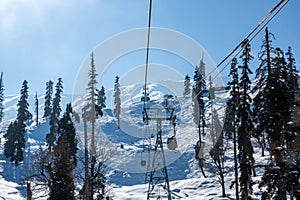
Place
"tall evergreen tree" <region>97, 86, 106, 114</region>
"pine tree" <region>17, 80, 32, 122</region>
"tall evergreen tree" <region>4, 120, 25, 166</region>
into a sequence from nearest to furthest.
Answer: "tall evergreen tree" <region>4, 120, 25, 166</region> < "pine tree" <region>17, 80, 32, 122</region> < "tall evergreen tree" <region>97, 86, 106, 114</region>

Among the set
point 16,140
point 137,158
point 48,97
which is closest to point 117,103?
point 48,97

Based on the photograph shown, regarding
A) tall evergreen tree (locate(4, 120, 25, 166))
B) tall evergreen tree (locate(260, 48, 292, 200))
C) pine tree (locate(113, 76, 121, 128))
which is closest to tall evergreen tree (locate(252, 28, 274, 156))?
tall evergreen tree (locate(260, 48, 292, 200))

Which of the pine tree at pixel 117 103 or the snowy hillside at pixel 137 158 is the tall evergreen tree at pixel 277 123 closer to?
the snowy hillside at pixel 137 158

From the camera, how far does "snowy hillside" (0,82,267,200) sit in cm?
4209

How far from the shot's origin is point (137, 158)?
6425 cm

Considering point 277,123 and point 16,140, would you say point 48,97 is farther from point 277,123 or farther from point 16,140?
point 277,123

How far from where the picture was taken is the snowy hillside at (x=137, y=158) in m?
42.1

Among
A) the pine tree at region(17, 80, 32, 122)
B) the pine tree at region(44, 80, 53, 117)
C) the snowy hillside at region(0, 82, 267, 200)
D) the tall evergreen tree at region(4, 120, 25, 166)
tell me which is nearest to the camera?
the snowy hillside at region(0, 82, 267, 200)

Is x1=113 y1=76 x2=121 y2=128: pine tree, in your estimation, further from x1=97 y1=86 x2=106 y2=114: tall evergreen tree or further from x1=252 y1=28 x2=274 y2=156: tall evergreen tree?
x1=252 y1=28 x2=274 y2=156: tall evergreen tree

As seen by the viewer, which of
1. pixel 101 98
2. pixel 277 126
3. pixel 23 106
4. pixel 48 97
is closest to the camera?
pixel 277 126

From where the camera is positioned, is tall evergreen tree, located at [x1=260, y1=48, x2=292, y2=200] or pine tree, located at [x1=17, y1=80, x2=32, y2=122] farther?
pine tree, located at [x1=17, y1=80, x2=32, y2=122]

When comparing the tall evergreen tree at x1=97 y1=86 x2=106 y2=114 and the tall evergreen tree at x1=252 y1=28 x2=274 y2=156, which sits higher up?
the tall evergreen tree at x1=97 y1=86 x2=106 y2=114

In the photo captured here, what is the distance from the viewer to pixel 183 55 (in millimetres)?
17047

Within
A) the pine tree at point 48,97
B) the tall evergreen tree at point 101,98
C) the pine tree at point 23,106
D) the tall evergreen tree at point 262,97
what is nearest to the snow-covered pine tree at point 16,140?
the pine tree at point 23,106
